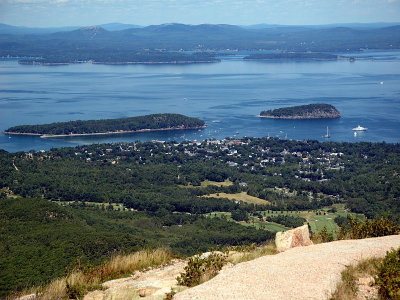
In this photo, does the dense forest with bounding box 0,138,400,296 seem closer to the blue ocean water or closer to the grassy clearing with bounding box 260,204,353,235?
the grassy clearing with bounding box 260,204,353,235

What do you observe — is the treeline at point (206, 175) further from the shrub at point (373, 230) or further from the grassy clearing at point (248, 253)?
the grassy clearing at point (248, 253)

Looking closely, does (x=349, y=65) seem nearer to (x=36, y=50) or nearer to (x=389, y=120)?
(x=389, y=120)

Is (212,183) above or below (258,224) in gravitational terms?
below

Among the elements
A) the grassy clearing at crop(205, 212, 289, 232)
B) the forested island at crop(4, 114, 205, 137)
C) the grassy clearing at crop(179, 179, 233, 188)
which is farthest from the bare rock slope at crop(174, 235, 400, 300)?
the forested island at crop(4, 114, 205, 137)

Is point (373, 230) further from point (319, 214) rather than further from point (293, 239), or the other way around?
point (319, 214)

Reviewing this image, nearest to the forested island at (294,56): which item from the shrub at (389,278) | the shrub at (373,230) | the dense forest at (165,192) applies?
the dense forest at (165,192)

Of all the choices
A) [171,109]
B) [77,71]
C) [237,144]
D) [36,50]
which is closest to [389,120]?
[237,144]

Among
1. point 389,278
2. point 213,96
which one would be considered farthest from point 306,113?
point 389,278
